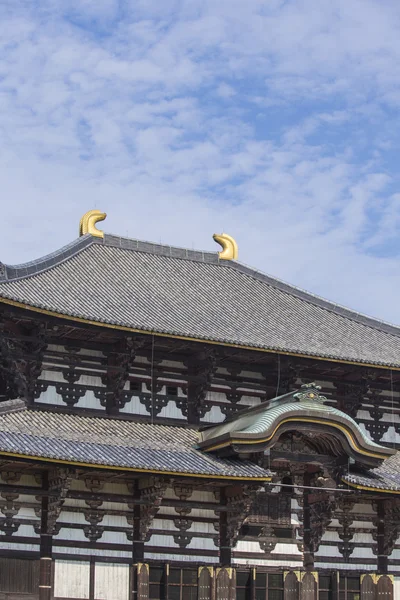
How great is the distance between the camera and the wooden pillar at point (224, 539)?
3212 cm

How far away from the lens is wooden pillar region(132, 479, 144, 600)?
100.0ft

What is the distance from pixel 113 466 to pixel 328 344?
11.5 meters

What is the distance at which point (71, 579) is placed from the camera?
98.0 ft

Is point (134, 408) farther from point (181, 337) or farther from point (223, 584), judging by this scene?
point (223, 584)

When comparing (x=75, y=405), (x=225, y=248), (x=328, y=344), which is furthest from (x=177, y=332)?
(x=225, y=248)

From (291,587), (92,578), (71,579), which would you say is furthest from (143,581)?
(291,587)

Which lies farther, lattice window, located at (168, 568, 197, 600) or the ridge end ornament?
the ridge end ornament

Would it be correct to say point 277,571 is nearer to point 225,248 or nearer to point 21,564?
point 21,564

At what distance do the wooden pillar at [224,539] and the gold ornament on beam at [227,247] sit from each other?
44.6 feet

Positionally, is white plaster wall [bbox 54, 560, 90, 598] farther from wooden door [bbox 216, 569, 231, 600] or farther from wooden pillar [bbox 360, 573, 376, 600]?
wooden pillar [bbox 360, 573, 376, 600]

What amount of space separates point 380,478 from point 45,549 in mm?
10189

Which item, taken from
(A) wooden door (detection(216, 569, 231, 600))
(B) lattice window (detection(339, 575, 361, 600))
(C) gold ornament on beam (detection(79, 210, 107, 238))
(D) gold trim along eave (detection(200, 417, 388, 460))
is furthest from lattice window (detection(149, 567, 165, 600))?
(C) gold ornament on beam (detection(79, 210, 107, 238))

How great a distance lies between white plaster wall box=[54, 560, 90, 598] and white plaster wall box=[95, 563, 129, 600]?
1.09ft

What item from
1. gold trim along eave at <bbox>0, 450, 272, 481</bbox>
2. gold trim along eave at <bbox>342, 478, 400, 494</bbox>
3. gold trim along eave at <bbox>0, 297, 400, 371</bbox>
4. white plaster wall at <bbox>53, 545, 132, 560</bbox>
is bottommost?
white plaster wall at <bbox>53, 545, 132, 560</bbox>
